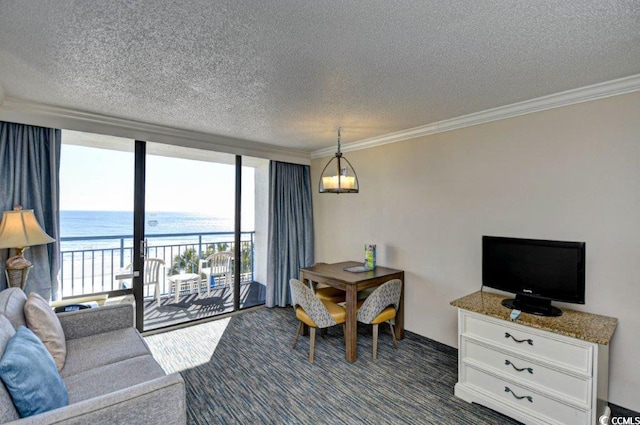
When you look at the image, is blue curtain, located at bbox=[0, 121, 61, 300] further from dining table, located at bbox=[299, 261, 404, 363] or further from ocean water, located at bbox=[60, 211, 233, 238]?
dining table, located at bbox=[299, 261, 404, 363]

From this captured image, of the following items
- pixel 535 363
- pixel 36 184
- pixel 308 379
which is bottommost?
pixel 308 379

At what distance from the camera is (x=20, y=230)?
2504 mm

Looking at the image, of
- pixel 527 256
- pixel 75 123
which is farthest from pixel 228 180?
pixel 527 256

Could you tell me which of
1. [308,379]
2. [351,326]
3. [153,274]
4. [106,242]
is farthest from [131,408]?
[153,274]

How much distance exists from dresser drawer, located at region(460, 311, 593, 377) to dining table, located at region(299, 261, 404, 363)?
101 centimetres

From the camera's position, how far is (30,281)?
9.21 feet

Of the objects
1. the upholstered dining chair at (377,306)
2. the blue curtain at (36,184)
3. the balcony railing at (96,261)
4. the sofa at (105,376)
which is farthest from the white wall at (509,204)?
the blue curtain at (36,184)

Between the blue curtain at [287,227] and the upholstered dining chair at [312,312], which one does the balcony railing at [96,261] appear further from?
the upholstered dining chair at [312,312]

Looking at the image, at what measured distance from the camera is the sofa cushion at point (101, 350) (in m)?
1.98

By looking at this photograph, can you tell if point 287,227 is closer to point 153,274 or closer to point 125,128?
point 153,274

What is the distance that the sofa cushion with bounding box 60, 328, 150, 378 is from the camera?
1.98 meters

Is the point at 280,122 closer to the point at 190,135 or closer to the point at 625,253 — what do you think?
the point at 190,135

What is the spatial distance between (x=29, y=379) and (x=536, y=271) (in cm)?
318

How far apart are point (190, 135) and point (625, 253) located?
4363 mm
